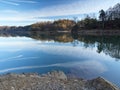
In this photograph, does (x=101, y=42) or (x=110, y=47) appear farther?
(x=101, y=42)

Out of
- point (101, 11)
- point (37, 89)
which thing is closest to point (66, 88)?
point (37, 89)

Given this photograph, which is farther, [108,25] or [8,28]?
[8,28]

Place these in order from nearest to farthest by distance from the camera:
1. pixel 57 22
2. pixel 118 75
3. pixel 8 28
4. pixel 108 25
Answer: pixel 118 75, pixel 108 25, pixel 57 22, pixel 8 28

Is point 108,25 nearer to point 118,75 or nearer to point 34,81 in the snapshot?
point 118,75

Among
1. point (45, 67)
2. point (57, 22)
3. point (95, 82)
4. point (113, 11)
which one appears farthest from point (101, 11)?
point (95, 82)

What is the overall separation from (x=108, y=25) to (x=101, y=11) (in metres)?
8.51

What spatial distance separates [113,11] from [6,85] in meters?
65.7

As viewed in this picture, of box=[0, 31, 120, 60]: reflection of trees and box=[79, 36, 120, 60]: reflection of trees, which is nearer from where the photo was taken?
box=[79, 36, 120, 60]: reflection of trees

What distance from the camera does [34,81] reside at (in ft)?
21.9

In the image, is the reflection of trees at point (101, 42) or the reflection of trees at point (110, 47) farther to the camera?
the reflection of trees at point (101, 42)

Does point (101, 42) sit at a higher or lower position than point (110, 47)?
lower

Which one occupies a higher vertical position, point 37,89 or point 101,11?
point 101,11

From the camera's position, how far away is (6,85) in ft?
20.0

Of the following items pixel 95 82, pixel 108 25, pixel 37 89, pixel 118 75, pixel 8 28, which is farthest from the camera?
pixel 8 28
